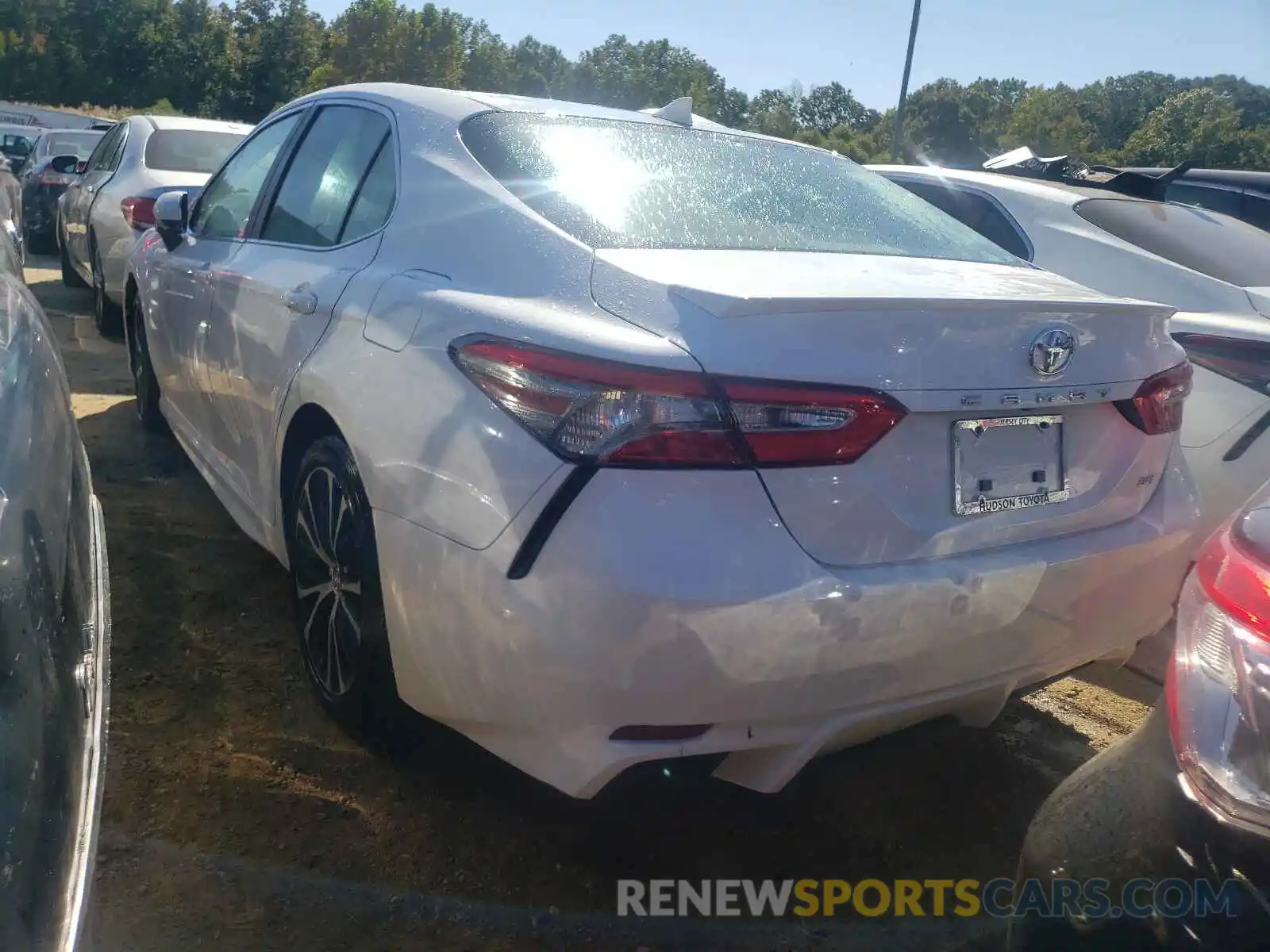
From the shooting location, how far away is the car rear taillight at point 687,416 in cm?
192

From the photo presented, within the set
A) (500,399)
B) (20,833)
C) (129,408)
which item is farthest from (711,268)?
(129,408)

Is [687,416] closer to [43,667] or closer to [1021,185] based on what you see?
[43,667]

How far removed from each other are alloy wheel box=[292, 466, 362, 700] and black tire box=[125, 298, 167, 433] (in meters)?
2.55

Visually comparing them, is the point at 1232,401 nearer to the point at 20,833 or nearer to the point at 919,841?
the point at 919,841

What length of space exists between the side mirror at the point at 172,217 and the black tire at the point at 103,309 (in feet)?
12.0

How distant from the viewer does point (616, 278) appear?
2176mm

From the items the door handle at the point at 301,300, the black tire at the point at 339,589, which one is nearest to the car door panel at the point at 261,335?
the door handle at the point at 301,300

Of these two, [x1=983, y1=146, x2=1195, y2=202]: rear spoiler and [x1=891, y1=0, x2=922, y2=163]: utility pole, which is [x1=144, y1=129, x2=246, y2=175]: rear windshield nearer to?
[x1=983, y1=146, x2=1195, y2=202]: rear spoiler

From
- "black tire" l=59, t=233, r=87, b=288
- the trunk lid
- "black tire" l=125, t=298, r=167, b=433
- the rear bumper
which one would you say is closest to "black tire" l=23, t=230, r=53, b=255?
"black tire" l=59, t=233, r=87, b=288

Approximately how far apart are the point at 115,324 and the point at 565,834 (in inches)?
256

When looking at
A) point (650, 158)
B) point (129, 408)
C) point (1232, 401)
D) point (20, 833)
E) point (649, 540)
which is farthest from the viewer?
point (129, 408)

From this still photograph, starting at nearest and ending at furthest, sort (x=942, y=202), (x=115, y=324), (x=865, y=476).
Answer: (x=865, y=476)
(x=942, y=202)
(x=115, y=324)

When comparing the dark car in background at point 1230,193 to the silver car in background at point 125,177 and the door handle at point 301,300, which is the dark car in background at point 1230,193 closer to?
A: the door handle at point 301,300

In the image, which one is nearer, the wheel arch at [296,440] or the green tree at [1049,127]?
the wheel arch at [296,440]
